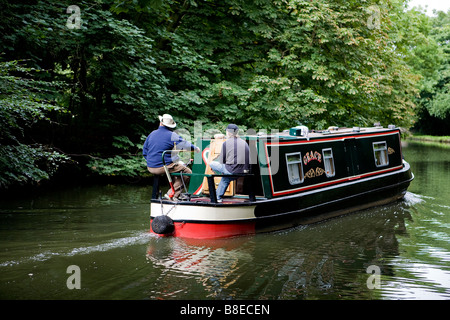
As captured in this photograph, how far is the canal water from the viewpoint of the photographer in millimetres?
6324

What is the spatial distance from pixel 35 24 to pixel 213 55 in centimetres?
673

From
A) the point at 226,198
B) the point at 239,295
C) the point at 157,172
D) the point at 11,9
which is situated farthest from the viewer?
the point at 11,9

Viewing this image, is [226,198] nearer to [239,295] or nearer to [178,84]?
[239,295]

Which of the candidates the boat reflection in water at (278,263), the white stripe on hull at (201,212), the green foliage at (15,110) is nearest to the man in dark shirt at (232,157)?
the white stripe on hull at (201,212)

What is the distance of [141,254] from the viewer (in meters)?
7.76

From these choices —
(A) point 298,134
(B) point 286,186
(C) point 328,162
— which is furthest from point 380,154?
(B) point 286,186

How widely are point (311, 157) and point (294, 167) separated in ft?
2.16

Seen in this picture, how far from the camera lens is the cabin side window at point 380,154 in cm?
1334

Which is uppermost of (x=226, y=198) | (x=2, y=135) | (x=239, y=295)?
(x=2, y=135)

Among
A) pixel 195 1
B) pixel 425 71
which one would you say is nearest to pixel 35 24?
pixel 195 1

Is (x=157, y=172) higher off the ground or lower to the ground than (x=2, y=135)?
lower

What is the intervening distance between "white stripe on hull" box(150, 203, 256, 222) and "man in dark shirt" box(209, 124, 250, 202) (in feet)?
1.47
